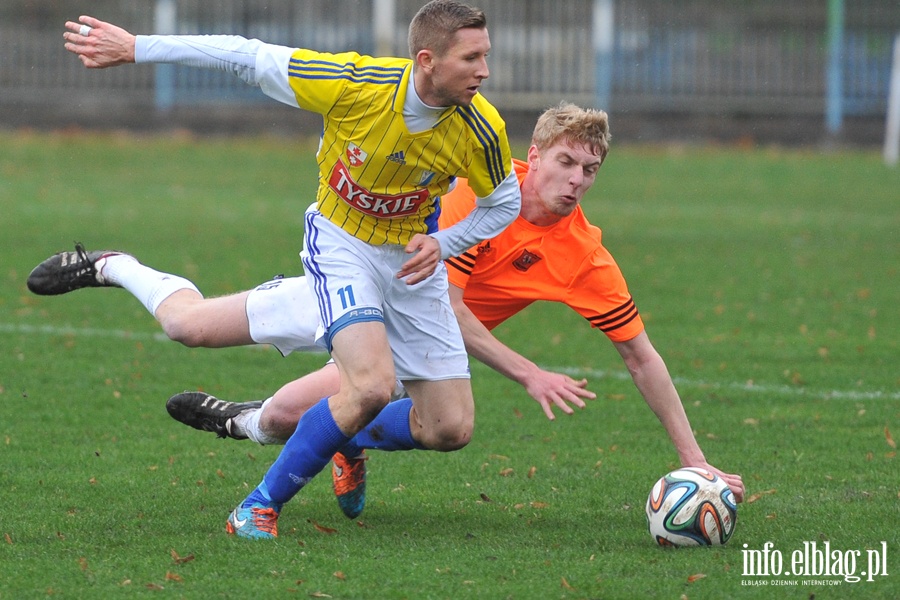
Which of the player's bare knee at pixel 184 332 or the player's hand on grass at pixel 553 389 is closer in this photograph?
the player's hand on grass at pixel 553 389

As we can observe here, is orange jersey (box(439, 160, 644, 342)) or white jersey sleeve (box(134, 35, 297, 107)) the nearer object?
white jersey sleeve (box(134, 35, 297, 107))

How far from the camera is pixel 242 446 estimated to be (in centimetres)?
661

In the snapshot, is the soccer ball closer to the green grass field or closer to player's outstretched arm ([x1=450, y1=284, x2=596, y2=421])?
the green grass field

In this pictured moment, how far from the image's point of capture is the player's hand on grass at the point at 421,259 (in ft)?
16.1

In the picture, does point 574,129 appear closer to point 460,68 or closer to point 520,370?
point 460,68

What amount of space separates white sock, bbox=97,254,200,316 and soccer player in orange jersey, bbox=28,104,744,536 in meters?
0.06

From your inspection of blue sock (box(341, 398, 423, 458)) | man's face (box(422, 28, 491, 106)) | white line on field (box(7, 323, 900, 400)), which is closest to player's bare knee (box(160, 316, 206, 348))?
blue sock (box(341, 398, 423, 458))

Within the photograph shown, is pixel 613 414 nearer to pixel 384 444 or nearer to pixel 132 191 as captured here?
pixel 384 444

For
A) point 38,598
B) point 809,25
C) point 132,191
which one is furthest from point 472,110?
point 809,25

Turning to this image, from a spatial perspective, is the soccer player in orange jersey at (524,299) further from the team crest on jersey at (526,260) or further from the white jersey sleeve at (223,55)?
the white jersey sleeve at (223,55)

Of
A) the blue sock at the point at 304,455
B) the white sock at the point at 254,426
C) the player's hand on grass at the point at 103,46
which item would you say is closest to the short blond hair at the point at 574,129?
the blue sock at the point at 304,455

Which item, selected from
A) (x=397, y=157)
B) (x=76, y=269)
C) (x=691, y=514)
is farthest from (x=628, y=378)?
(x=397, y=157)

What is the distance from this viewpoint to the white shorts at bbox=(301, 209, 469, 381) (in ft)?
16.4

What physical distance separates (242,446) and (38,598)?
250cm
